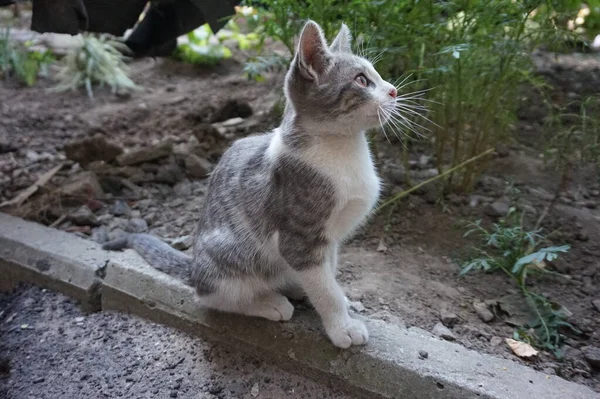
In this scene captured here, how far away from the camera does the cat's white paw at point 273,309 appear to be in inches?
79.7

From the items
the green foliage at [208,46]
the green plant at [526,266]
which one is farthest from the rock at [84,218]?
the green foliage at [208,46]

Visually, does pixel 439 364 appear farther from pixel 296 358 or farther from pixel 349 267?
pixel 349 267

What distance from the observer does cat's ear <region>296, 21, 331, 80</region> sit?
165 cm

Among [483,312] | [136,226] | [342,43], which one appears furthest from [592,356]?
[136,226]

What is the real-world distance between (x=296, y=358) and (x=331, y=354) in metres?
0.14

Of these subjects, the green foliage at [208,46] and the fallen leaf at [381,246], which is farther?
Answer: the green foliage at [208,46]

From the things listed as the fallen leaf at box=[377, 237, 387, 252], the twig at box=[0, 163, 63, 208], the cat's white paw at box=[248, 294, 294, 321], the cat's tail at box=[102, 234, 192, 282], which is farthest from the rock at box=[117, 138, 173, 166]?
the cat's white paw at box=[248, 294, 294, 321]

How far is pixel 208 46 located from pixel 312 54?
409 cm

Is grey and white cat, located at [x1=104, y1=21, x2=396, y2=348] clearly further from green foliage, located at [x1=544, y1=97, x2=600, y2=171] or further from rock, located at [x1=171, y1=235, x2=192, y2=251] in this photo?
green foliage, located at [x1=544, y1=97, x2=600, y2=171]

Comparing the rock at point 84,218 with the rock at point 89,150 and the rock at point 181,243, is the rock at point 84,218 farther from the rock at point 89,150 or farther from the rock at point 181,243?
the rock at point 89,150

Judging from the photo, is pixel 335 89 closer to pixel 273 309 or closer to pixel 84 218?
pixel 273 309

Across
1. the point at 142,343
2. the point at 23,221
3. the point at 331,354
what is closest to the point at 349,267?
the point at 331,354

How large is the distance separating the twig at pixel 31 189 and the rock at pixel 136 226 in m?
0.67

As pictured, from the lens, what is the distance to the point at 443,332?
2043 millimetres
